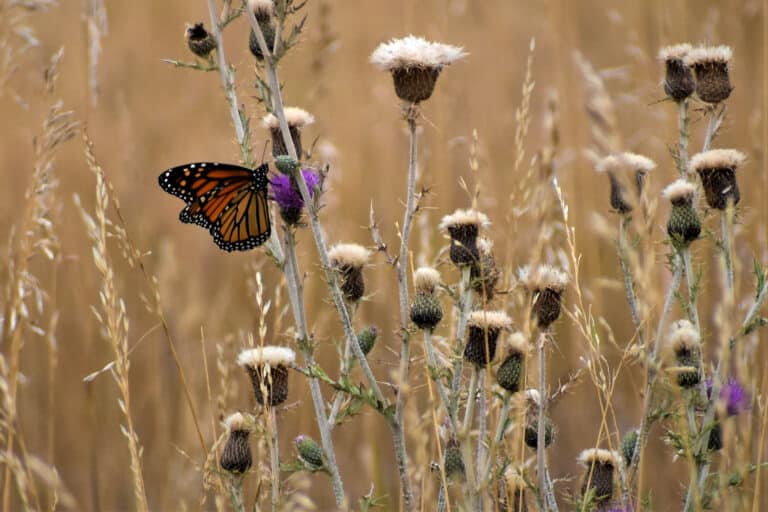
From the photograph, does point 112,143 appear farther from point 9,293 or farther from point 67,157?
point 9,293

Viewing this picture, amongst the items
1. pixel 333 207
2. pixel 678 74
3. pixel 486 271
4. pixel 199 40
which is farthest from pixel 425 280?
pixel 333 207

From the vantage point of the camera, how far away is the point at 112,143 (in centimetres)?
748

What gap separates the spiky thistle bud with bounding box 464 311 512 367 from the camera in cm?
247

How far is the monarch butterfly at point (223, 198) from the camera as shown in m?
2.86

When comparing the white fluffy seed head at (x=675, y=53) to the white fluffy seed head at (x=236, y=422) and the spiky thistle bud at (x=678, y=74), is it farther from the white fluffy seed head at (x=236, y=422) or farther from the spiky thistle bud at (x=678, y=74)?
the white fluffy seed head at (x=236, y=422)

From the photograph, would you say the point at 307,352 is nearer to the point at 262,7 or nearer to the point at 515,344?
the point at 515,344

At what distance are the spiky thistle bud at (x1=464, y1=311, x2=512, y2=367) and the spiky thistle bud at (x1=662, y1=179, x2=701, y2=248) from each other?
1.92 ft

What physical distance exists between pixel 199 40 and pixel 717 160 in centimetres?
166

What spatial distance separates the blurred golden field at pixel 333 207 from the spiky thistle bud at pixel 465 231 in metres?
0.16

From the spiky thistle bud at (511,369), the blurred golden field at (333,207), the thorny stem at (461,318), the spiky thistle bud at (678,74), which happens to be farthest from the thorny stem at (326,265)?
the spiky thistle bud at (678,74)

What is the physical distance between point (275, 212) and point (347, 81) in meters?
5.24

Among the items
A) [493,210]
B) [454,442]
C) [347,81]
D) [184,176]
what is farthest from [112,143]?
[454,442]

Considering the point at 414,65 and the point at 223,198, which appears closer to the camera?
the point at 414,65

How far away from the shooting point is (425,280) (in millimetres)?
2574
